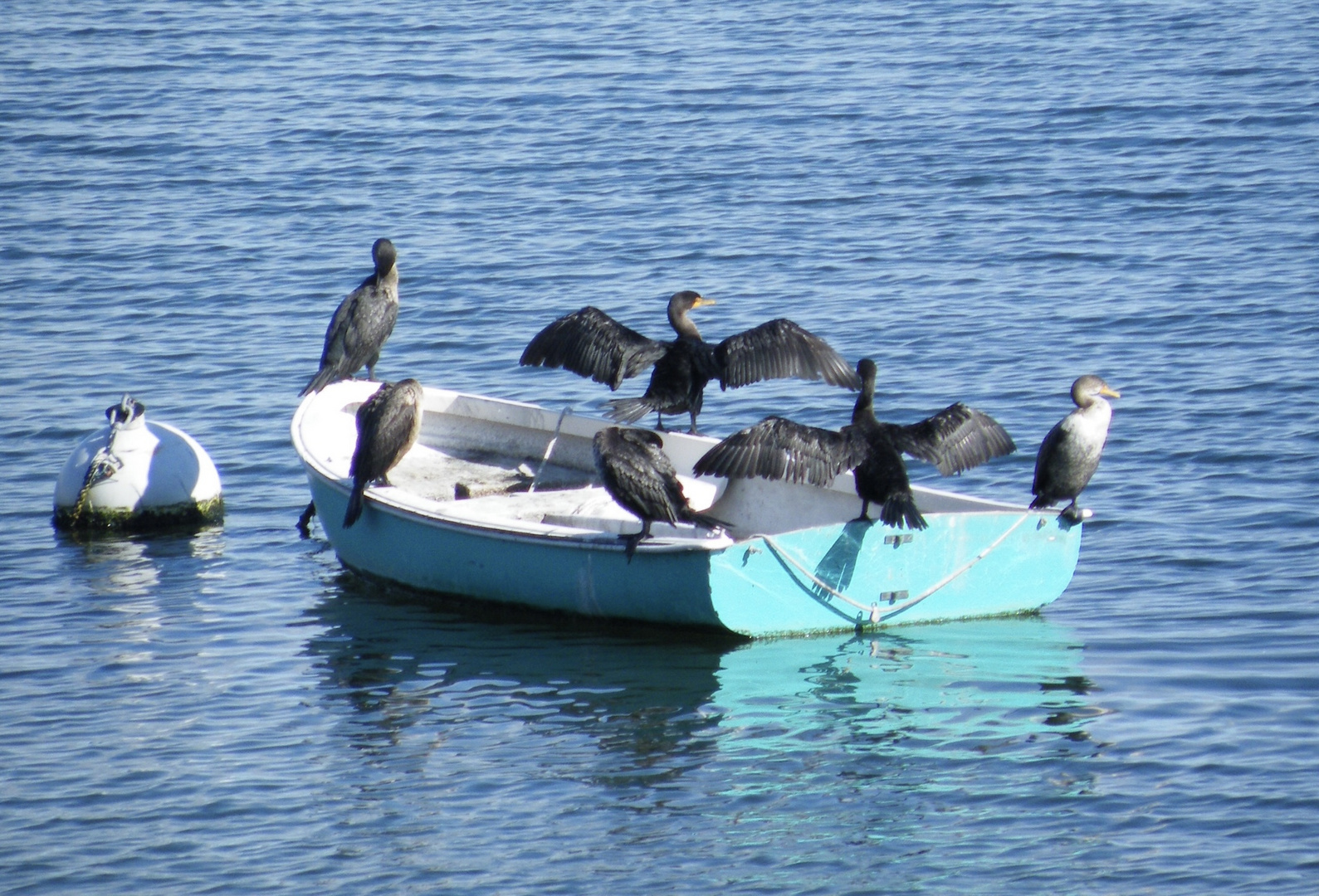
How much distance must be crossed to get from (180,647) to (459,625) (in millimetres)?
1526

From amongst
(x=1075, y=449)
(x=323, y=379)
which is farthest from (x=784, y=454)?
(x=323, y=379)

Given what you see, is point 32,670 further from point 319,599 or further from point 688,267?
point 688,267

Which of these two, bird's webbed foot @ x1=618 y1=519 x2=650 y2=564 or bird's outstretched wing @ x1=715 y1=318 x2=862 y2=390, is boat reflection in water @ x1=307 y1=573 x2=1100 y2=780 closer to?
bird's webbed foot @ x1=618 y1=519 x2=650 y2=564

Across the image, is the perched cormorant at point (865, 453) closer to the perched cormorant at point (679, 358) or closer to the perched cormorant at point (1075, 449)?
the perched cormorant at point (1075, 449)

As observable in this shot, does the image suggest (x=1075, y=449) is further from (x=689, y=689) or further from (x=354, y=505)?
(x=354, y=505)

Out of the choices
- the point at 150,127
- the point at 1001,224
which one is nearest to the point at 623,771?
the point at 1001,224

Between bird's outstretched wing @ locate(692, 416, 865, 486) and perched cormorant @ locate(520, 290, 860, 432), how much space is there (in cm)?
149

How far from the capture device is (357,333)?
41.8ft

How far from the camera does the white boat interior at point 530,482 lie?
10.6 m

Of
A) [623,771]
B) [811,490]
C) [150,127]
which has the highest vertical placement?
[150,127]

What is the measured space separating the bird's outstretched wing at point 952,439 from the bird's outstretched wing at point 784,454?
306 mm

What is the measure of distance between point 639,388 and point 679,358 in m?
4.03

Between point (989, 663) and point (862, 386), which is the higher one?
point (862, 386)

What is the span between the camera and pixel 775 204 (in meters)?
21.3
